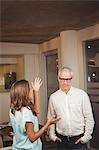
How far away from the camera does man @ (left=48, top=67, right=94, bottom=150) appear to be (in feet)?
8.80

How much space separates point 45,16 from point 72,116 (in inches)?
56.9

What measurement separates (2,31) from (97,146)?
2.57m

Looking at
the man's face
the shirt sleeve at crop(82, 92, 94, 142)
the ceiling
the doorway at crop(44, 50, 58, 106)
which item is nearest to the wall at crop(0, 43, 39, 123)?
the doorway at crop(44, 50, 58, 106)

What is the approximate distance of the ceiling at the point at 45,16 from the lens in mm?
2807

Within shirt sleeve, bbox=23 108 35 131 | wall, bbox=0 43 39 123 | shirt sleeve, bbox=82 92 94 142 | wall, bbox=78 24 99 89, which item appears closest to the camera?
shirt sleeve, bbox=23 108 35 131

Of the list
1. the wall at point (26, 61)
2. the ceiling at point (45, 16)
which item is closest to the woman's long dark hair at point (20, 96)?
A: the ceiling at point (45, 16)

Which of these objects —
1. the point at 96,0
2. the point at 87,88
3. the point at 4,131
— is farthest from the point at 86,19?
the point at 4,131

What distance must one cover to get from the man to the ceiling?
789mm

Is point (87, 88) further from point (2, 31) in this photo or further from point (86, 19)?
point (2, 31)

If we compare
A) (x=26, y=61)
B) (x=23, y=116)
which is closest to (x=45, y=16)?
(x=23, y=116)

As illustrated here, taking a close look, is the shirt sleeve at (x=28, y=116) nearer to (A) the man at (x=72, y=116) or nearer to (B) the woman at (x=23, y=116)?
(B) the woman at (x=23, y=116)

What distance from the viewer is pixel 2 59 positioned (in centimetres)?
615

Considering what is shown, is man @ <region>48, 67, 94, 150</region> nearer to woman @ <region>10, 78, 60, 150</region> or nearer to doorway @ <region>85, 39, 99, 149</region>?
woman @ <region>10, 78, 60, 150</region>

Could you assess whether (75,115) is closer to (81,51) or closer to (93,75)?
(93,75)
